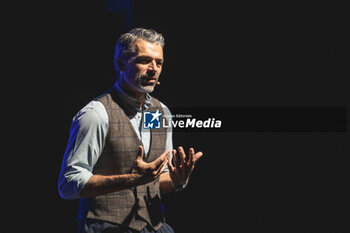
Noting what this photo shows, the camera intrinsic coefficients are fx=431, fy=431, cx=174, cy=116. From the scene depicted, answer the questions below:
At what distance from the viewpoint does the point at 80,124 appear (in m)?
1.78

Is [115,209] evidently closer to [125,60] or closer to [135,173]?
[135,173]

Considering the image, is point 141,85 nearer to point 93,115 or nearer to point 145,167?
point 93,115

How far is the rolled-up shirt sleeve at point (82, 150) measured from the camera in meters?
1.72

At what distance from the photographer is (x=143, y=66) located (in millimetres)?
1924

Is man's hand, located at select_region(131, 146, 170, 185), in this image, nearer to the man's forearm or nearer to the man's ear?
the man's forearm

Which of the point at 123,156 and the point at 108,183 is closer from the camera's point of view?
the point at 108,183

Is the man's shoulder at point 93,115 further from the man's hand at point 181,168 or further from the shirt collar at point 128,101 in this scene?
the man's hand at point 181,168

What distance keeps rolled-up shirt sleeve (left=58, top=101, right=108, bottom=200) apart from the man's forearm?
2cm

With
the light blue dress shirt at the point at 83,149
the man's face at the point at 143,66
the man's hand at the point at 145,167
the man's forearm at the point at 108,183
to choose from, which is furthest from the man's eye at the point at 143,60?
the man's forearm at the point at 108,183

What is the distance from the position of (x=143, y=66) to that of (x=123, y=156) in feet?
1.35

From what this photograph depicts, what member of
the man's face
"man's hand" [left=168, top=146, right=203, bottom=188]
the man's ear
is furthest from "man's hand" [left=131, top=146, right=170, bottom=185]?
the man's ear

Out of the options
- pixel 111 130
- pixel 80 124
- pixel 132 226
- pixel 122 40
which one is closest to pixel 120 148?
pixel 111 130

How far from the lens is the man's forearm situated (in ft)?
5.60

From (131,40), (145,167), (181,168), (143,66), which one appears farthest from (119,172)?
(131,40)
